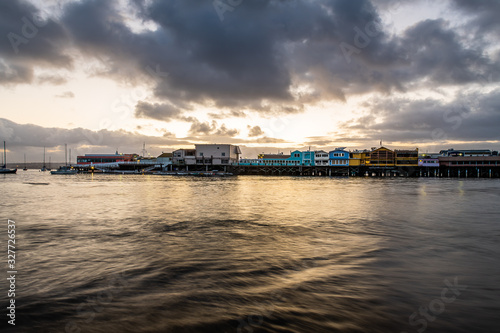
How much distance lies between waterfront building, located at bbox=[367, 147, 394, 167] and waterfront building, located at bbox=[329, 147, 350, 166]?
749 cm

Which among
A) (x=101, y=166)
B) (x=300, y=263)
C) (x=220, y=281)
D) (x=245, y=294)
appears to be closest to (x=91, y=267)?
(x=220, y=281)

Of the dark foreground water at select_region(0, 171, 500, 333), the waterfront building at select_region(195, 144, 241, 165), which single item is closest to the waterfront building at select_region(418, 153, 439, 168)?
the waterfront building at select_region(195, 144, 241, 165)

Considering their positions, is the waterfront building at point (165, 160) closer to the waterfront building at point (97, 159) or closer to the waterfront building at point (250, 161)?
the waterfront building at point (250, 161)

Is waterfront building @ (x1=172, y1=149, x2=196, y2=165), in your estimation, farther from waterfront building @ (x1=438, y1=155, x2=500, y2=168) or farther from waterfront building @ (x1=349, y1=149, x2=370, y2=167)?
waterfront building @ (x1=438, y1=155, x2=500, y2=168)

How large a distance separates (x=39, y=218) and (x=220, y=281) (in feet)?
54.6

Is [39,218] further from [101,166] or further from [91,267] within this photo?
[101,166]

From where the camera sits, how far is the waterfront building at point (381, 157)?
9225 centimetres

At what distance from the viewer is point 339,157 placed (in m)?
97.4

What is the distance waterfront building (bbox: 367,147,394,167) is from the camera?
3632 inches

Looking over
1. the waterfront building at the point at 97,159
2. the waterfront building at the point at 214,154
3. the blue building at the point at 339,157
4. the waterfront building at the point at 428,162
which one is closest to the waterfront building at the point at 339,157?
the blue building at the point at 339,157

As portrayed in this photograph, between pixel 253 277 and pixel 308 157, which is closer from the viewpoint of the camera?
pixel 253 277

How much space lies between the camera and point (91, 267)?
364 inches

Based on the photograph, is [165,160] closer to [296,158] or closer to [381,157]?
[296,158]

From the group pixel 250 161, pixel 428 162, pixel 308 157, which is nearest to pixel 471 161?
pixel 428 162
